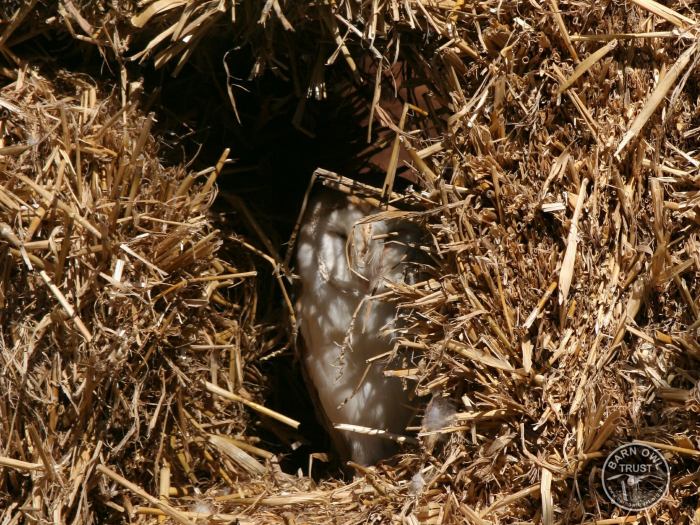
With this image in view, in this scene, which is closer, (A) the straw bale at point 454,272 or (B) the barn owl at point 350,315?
(A) the straw bale at point 454,272

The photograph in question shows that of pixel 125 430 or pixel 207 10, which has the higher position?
pixel 207 10

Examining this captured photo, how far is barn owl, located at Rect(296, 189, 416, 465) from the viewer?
2.07 metres

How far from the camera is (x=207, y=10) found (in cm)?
184

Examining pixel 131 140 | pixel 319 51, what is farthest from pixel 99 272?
pixel 319 51

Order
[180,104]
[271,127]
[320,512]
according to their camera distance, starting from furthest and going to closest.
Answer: [271,127], [180,104], [320,512]

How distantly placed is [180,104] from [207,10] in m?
0.37

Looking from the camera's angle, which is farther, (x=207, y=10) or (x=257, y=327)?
(x=257, y=327)

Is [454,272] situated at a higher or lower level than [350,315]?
higher

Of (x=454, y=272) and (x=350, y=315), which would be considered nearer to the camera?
(x=454, y=272)

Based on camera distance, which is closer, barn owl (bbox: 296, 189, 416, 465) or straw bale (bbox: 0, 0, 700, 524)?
straw bale (bbox: 0, 0, 700, 524)

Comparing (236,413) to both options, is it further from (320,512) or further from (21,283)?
(21,283)

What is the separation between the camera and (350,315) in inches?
83.7

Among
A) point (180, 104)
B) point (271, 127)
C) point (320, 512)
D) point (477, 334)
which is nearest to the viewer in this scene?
point (477, 334)

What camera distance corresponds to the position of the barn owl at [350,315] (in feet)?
6.78
